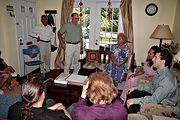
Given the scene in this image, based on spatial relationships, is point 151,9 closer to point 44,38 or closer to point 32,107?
point 44,38

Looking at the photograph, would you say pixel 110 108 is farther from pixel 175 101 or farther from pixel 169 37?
pixel 169 37

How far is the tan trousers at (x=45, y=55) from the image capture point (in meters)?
4.66

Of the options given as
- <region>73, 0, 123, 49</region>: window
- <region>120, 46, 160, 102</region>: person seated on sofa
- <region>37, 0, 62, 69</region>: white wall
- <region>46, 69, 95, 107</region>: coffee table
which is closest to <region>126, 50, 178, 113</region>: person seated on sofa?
<region>120, 46, 160, 102</region>: person seated on sofa

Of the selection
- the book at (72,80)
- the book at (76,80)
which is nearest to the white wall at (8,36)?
the book at (72,80)

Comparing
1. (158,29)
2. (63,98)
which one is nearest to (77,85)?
(63,98)

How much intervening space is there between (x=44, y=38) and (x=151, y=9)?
2.81m

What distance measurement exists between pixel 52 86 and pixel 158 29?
2.45 metres

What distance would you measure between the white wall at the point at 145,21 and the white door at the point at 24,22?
8.98 feet

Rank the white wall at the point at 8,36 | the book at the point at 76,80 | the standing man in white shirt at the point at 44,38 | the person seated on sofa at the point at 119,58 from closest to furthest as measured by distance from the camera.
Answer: the book at the point at 76,80 → the person seated on sofa at the point at 119,58 → the white wall at the point at 8,36 → the standing man in white shirt at the point at 44,38

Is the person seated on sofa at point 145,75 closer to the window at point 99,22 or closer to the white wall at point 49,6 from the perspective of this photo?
the window at point 99,22

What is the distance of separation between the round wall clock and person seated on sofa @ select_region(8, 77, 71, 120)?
368 centimetres

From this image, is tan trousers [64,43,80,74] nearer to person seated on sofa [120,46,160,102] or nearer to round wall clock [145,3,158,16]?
person seated on sofa [120,46,160,102]

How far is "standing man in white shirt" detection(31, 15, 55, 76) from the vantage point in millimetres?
4555

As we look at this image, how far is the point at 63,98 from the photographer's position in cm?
279
